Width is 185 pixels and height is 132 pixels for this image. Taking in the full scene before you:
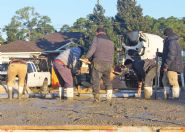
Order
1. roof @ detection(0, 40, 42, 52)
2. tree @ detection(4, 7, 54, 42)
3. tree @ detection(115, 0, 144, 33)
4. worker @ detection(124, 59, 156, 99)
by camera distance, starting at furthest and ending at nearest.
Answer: tree @ detection(4, 7, 54, 42) < tree @ detection(115, 0, 144, 33) < roof @ detection(0, 40, 42, 52) < worker @ detection(124, 59, 156, 99)

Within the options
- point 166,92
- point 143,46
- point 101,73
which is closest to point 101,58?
point 101,73

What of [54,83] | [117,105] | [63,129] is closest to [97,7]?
[54,83]

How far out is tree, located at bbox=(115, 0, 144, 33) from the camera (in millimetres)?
56156

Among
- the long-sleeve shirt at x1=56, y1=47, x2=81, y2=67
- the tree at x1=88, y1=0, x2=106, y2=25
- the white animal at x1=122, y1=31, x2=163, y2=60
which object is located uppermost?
the tree at x1=88, y1=0, x2=106, y2=25

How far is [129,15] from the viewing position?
59719 millimetres

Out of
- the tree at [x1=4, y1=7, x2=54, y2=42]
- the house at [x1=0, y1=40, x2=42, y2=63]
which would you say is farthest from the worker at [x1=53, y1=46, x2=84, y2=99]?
the tree at [x1=4, y1=7, x2=54, y2=42]

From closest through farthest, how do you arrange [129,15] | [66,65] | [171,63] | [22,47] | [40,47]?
[171,63] < [66,65] < [22,47] < [40,47] < [129,15]

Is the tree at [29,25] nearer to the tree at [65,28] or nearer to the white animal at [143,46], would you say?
the tree at [65,28]

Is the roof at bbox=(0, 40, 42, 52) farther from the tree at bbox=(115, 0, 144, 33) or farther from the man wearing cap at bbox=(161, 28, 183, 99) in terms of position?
the man wearing cap at bbox=(161, 28, 183, 99)

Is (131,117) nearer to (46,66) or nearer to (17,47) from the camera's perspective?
(46,66)

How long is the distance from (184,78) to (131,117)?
40.9 feet

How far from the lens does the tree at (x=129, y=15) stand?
56156 millimetres

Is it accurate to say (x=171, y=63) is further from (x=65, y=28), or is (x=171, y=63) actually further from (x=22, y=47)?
(x=65, y=28)

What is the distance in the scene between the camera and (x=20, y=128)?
20.8ft
